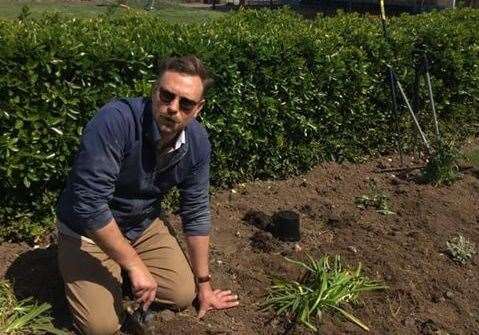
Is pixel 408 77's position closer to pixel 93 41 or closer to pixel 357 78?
pixel 357 78

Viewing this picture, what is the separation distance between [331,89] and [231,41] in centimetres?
120

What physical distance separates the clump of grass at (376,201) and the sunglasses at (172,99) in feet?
8.51

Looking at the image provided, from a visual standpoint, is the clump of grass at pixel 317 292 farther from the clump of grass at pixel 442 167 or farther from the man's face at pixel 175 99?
the clump of grass at pixel 442 167

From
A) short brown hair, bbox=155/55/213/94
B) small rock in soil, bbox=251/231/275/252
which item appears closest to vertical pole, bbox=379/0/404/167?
small rock in soil, bbox=251/231/275/252

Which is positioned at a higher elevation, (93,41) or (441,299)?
(93,41)

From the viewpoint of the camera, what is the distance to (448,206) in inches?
214

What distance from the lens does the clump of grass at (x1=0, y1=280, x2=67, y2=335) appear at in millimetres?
3418

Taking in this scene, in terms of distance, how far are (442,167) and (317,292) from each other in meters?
2.61

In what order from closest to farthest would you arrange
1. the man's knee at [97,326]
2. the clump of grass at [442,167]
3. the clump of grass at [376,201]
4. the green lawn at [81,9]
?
the man's knee at [97,326], the clump of grass at [376,201], the clump of grass at [442,167], the green lawn at [81,9]

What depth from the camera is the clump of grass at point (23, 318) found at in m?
3.42

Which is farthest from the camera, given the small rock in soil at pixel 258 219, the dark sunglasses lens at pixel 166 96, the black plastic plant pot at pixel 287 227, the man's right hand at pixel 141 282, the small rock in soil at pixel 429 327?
the small rock in soil at pixel 258 219

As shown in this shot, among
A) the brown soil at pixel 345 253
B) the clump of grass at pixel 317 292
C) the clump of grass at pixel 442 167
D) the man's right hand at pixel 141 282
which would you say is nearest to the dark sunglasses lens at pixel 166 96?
the man's right hand at pixel 141 282

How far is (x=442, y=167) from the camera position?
5930 mm

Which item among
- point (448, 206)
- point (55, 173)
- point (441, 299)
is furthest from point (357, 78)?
point (55, 173)
